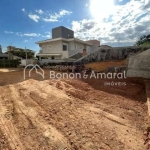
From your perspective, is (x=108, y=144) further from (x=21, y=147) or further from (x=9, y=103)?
(x=9, y=103)

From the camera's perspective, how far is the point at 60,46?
18781 mm

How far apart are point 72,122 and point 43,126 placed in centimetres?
60

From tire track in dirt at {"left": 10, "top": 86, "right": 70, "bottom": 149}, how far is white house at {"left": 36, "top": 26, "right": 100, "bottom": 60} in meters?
14.5

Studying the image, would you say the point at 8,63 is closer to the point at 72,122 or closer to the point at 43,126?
the point at 43,126

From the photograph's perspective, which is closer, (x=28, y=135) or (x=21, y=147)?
(x=21, y=147)

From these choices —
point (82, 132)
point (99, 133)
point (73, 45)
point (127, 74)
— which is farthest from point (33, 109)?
point (73, 45)

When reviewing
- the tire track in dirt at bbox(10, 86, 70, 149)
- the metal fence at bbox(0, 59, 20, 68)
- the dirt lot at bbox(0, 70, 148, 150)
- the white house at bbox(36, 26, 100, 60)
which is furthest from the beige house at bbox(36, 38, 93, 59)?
the tire track in dirt at bbox(10, 86, 70, 149)

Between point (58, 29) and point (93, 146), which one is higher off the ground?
point (58, 29)

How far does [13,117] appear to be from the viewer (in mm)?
2830

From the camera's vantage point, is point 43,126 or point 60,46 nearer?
point 43,126

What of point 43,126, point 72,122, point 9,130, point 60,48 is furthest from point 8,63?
point 72,122

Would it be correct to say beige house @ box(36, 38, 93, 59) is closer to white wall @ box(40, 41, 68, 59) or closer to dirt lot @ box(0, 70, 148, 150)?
white wall @ box(40, 41, 68, 59)

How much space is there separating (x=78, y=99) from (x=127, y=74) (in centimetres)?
449

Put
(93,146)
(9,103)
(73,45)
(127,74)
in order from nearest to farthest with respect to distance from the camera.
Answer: (93,146) < (9,103) < (127,74) < (73,45)
